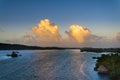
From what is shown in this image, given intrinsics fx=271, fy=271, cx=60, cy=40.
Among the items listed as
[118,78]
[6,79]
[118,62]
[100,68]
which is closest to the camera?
[118,78]

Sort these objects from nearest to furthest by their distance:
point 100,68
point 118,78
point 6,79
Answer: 1. point 118,78
2. point 6,79
3. point 100,68

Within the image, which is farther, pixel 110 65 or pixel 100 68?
pixel 100 68

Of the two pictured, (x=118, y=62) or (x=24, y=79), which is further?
(x=118, y=62)

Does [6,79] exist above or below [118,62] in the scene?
below

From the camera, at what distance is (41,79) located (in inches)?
1574

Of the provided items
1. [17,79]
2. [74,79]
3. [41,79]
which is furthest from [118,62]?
[17,79]

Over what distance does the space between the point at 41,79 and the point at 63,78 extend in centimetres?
335

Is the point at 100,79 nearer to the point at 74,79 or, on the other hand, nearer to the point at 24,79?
the point at 74,79

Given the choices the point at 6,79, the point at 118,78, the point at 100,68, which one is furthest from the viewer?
the point at 100,68

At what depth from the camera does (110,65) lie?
146 ft

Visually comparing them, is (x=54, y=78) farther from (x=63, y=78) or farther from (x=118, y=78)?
(x=118, y=78)

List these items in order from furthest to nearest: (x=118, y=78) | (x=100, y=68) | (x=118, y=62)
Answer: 1. (x=100, y=68)
2. (x=118, y=62)
3. (x=118, y=78)

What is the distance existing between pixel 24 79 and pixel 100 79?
1123 cm

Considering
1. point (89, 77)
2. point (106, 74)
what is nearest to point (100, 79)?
point (89, 77)
